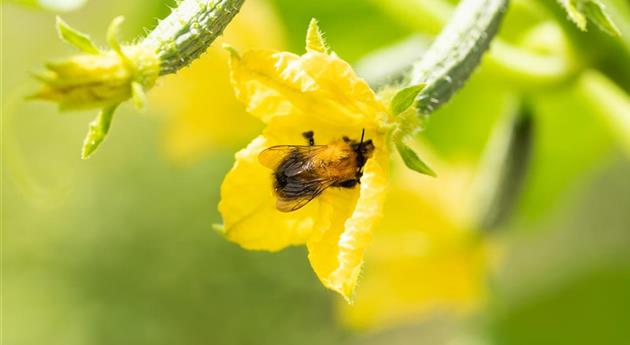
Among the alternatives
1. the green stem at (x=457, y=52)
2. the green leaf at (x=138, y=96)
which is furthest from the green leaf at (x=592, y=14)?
the green leaf at (x=138, y=96)

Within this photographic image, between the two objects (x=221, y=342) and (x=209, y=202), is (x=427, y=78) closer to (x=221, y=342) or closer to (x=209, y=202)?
(x=221, y=342)

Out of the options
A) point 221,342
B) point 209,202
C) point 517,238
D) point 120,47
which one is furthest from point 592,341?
point 209,202

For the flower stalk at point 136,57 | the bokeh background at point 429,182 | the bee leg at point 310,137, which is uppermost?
the flower stalk at point 136,57

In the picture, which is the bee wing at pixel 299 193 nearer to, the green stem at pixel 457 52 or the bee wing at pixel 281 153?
the bee wing at pixel 281 153

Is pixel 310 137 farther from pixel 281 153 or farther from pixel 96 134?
pixel 96 134

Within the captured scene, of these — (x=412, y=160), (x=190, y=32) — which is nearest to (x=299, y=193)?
(x=412, y=160)

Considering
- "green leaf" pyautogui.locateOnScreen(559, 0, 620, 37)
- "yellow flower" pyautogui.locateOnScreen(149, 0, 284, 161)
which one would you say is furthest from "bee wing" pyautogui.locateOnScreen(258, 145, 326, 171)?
"yellow flower" pyautogui.locateOnScreen(149, 0, 284, 161)
